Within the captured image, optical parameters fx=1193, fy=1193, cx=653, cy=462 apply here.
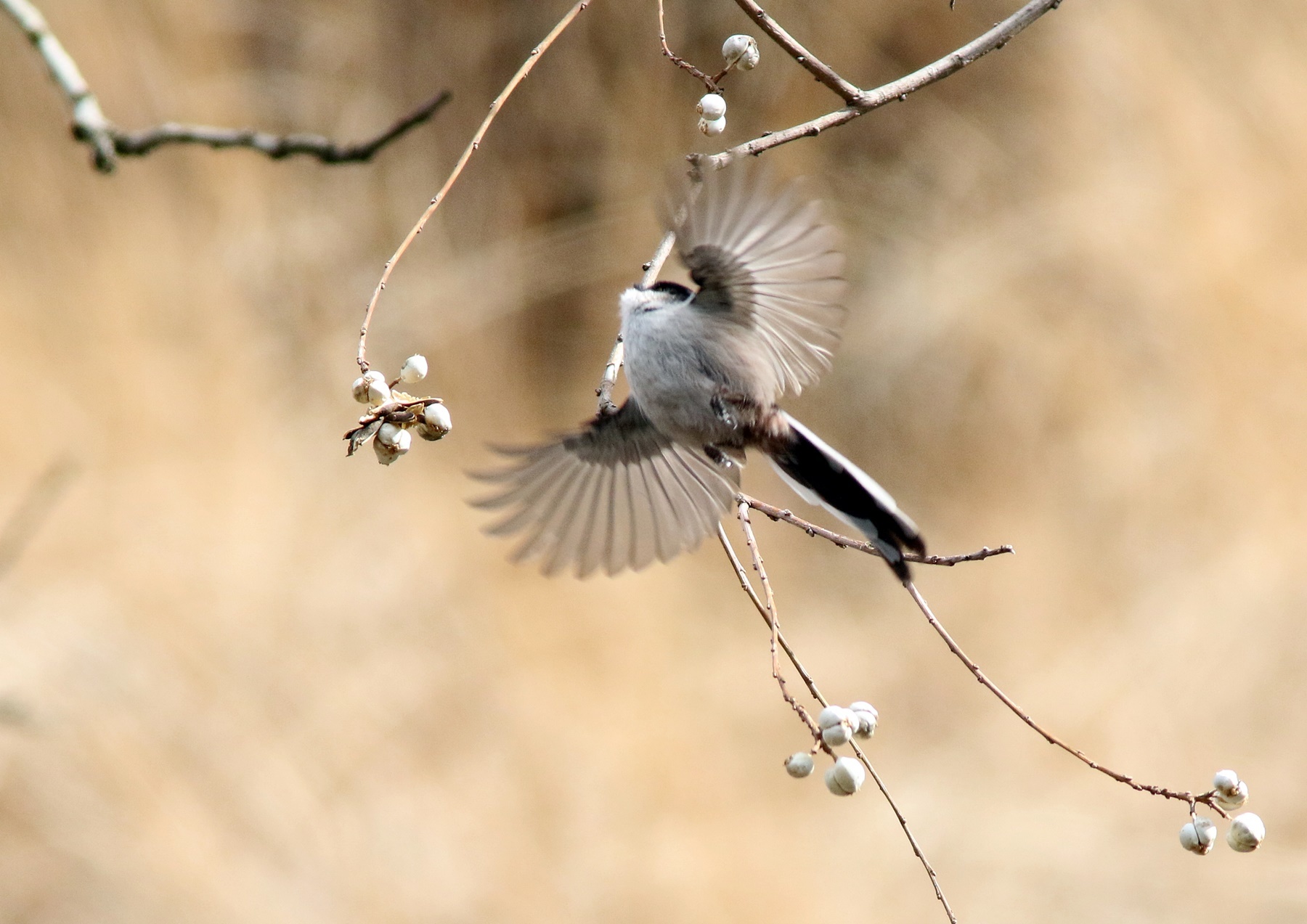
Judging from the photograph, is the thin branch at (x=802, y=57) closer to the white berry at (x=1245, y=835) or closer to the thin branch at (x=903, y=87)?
the thin branch at (x=903, y=87)

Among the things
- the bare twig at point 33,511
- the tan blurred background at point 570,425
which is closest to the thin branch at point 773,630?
the bare twig at point 33,511

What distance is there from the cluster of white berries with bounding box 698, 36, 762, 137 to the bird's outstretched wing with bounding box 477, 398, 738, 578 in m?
0.32

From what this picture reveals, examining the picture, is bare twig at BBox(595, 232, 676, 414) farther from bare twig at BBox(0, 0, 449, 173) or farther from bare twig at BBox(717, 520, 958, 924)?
bare twig at BBox(0, 0, 449, 173)

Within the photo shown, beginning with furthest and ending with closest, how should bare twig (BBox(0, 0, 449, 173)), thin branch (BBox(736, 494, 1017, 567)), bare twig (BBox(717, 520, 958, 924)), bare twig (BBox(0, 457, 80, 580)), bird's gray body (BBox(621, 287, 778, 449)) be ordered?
bare twig (BBox(0, 457, 80, 580)), bird's gray body (BBox(621, 287, 778, 449)), thin branch (BBox(736, 494, 1017, 567)), bare twig (BBox(717, 520, 958, 924)), bare twig (BBox(0, 0, 449, 173))

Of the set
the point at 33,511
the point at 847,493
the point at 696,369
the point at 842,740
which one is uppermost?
the point at 33,511

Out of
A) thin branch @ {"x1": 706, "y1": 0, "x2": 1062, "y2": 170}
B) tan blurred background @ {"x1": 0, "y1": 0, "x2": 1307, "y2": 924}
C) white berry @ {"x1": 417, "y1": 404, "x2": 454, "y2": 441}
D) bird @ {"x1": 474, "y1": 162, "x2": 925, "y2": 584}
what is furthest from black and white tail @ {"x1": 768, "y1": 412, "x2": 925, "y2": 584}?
tan blurred background @ {"x1": 0, "y1": 0, "x2": 1307, "y2": 924}

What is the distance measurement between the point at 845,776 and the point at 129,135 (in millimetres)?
654

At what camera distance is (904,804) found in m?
2.83

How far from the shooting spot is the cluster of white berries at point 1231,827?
2.91 feet

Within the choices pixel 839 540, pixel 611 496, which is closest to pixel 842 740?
pixel 839 540

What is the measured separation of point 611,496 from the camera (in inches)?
50.6

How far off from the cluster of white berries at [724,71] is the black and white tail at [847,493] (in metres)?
0.28

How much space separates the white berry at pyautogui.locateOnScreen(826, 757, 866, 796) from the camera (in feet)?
2.90

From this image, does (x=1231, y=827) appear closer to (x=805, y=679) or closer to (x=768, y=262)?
(x=805, y=679)
